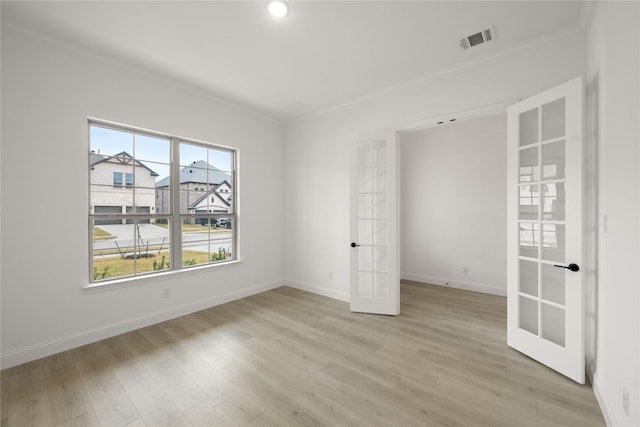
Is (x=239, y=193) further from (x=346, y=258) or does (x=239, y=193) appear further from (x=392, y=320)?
(x=392, y=320)

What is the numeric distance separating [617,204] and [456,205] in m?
3.27

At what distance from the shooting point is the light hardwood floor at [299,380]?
1.74 m

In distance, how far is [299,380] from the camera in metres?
2.12

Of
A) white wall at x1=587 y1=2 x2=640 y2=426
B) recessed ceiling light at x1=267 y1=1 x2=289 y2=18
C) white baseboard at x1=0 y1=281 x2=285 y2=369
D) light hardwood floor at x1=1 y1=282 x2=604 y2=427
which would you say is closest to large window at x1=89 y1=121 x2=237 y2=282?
white baseboard at x1=0 y1=281 x2=285 y2=369

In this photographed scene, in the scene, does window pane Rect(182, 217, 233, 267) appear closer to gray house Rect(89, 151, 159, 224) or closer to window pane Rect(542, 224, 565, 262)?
gray house Rect(89, 151, 159, 224)

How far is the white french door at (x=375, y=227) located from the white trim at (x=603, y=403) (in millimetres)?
1794

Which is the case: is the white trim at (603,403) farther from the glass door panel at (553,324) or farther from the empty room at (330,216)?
the glass door panel at (553,324)

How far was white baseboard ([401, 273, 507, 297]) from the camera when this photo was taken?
425 cm

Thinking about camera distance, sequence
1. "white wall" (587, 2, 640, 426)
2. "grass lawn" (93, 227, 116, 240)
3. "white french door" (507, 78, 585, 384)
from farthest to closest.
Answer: "grass lawn" (93, 227, 116, 240) < "white french door" (507, 78, 585, 384) < "white wall" (587, 2, 640, 426)

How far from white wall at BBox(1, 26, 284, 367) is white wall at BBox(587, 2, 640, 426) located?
160 inches

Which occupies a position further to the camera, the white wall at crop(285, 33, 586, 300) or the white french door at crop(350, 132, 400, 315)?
the white french door at crop(350, 132, 400, 315)

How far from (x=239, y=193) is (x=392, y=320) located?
2.89 m

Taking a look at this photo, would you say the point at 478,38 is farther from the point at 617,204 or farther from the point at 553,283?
the point at 553,283

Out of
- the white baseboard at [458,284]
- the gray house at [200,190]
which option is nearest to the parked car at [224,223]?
the gray house at [200,190]
